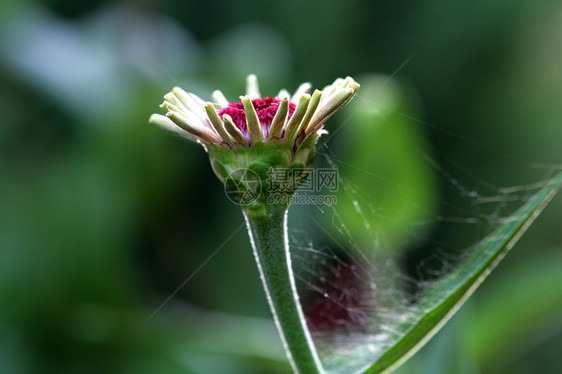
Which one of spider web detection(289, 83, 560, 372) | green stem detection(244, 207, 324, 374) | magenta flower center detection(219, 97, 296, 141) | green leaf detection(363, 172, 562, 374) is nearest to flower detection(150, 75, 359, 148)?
magenta flower center detection(219, 97, 296, 141)

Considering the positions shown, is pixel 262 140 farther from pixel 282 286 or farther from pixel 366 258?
pixel 366 258

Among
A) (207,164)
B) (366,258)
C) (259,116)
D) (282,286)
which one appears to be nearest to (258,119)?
(259,116)

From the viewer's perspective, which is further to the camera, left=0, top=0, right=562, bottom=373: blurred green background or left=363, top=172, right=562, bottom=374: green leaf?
left=0, top=0, right=562, bottom=373: blurred green background

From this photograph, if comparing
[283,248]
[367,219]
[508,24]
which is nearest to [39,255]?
[367,219]

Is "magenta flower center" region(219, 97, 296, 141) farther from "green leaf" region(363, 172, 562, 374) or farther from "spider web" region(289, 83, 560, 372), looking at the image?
"spider web" region(289, 83, 560, 372)

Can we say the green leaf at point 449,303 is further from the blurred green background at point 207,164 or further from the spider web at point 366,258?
the blurred green background at point 207,164

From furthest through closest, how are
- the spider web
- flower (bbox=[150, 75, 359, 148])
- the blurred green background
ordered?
the blurred green background → the spider web → flower (bbox=[150, 75, 359, 148])

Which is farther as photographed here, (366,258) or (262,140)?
(366,258)

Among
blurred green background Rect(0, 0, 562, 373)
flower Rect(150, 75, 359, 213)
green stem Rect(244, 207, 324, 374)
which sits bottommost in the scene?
green stem Rect(244, 207, 324, 374)
